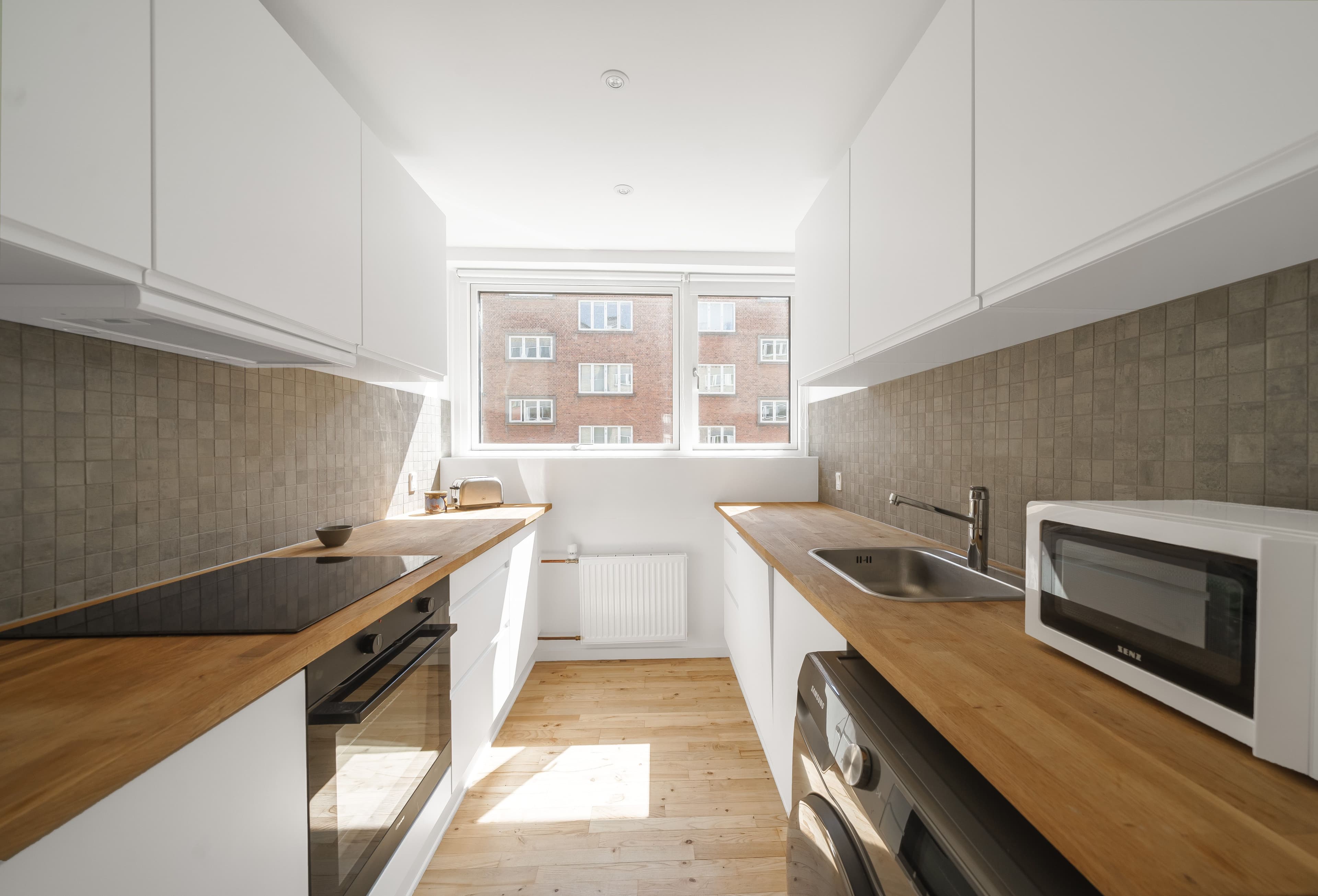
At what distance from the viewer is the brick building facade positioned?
10.7 feet

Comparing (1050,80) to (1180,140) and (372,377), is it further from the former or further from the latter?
(372,377)

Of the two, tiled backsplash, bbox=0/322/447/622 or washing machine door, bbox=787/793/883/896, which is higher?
tiled backsplash, bbox=0/322/447/622

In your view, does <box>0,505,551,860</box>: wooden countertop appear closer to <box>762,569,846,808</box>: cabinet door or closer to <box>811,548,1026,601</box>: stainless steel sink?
<box>762,569,846,808</box>: cabinet door

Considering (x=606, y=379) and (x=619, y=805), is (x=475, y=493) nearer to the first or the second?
(x=606, y=379)

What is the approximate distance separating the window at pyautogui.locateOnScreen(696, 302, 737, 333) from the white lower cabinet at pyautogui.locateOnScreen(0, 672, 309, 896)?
2.89 meters

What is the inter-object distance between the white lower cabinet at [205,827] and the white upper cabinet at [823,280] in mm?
1847

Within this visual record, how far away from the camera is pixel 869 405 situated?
2512 millimetres

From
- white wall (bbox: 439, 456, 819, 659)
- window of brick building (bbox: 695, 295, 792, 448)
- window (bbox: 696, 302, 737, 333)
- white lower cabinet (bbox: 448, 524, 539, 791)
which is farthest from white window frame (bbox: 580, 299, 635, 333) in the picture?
white lower cabinet (bbox: 448, 524, 539, 791)

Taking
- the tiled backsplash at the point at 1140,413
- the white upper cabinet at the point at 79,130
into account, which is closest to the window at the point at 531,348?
the tiled backsplash at the point at 1140,413

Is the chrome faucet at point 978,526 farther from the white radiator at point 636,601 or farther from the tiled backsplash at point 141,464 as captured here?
the tiled backsplash at point 141,464

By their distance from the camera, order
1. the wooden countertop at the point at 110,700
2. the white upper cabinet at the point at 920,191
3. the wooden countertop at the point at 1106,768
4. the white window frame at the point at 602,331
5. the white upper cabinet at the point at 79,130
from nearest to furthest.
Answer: the wooden countertop at the point at 1106,768, the wooden countertop at the point at 110,700, the white upper cabinet at the point at 79,130, the white upper cabinet at the point at 920,191, the white window frame at the point at 602,331

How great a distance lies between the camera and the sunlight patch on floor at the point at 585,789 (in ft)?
5.86

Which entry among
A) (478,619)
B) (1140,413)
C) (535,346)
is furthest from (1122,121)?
(535,346)

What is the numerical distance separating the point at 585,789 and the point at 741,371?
249 cm
